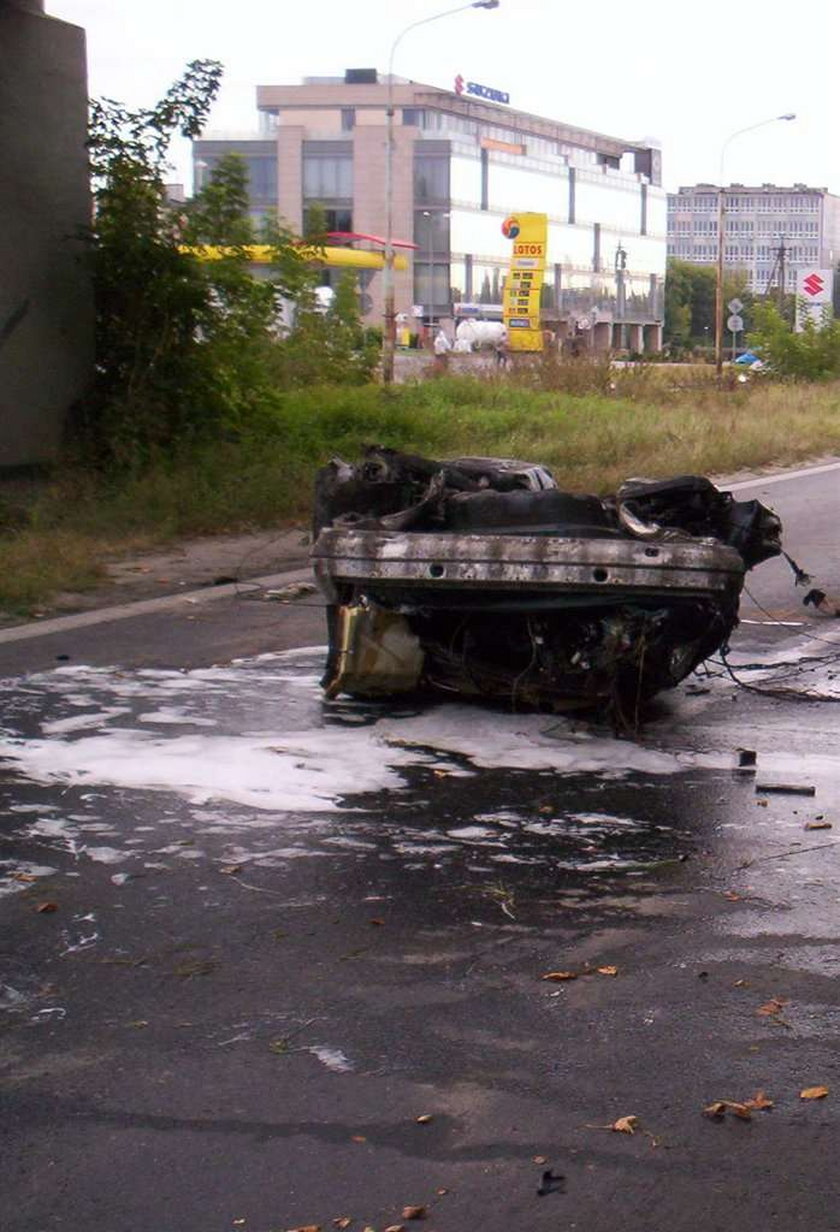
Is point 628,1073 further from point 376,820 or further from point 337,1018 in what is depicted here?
point 376,820

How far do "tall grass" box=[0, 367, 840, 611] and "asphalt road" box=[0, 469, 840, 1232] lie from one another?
4973 mm

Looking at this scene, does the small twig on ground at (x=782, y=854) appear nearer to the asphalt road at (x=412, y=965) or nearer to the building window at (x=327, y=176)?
the asphalt road at (x=412, y=965)

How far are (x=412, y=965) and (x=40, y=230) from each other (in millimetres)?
13129

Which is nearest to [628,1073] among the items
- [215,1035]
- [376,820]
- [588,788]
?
[215,1035]

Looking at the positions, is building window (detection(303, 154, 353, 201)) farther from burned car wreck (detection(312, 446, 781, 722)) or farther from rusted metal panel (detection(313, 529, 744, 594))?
rusted metal panel (detection(313, 529, 744, 594))

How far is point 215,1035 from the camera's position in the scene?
4.44 metres

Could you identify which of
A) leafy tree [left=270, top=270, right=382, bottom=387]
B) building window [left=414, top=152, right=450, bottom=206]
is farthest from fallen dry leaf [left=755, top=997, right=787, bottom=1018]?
building window [left=414, top=152, right=450, bottom=206]

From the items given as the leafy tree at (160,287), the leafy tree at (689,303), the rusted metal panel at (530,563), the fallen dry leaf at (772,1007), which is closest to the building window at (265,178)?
the leafy tree at (689,303)

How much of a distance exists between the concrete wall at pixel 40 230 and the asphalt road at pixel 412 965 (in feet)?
27.7

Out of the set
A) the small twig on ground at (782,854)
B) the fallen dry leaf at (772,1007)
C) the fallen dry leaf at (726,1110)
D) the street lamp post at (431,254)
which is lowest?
the small twig on ground at (782,854)

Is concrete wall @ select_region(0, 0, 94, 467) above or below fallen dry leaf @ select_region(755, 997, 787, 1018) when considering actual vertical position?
above

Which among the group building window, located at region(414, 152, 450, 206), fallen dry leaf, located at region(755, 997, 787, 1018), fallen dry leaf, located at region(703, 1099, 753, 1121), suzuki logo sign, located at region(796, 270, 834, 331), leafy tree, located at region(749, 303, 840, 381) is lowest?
fallen dry leaf, located at region(755, 997, 787, 1018)

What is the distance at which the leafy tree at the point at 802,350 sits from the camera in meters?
39.4

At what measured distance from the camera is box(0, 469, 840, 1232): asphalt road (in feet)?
12.2
